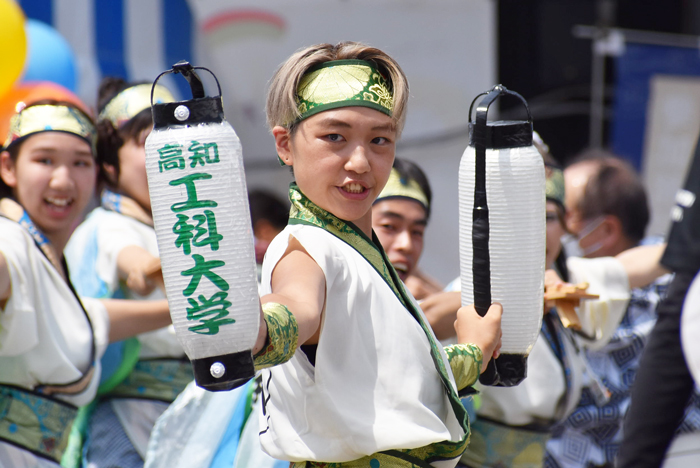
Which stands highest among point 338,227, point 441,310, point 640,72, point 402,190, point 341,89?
point 341,89

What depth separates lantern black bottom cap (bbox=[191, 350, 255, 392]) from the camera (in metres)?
1.31

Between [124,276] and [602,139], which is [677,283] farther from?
[602,139]

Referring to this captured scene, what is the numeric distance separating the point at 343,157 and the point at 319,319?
36 centimetres

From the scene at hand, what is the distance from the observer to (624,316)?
12.3 feet

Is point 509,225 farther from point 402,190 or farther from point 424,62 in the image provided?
point 424,62

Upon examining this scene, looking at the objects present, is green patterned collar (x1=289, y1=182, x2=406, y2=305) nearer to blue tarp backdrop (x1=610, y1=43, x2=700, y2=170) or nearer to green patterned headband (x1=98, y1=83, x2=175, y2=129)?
green patterned headband (x1=98, y1=83, x2=175, y2=129)

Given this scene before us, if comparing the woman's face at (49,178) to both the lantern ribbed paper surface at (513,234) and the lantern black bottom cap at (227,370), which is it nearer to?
the lantern ribbed paper surface at (513,234)

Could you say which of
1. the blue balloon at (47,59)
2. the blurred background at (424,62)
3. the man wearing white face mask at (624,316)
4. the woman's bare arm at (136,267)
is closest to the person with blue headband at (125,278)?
the woman's bare arm at (136,267)

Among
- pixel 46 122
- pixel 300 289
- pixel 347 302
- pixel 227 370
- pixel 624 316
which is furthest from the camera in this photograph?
pixel 624 316

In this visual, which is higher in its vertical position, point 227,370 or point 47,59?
point 47,59

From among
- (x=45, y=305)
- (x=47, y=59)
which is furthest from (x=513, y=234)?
(x=47, y=59)

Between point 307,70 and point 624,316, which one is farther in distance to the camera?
point 624,316

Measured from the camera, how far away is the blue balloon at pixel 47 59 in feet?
14.3

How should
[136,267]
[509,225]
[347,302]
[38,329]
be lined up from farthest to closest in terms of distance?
[136,267] → [38,329] → [509,225] → [347,302]
